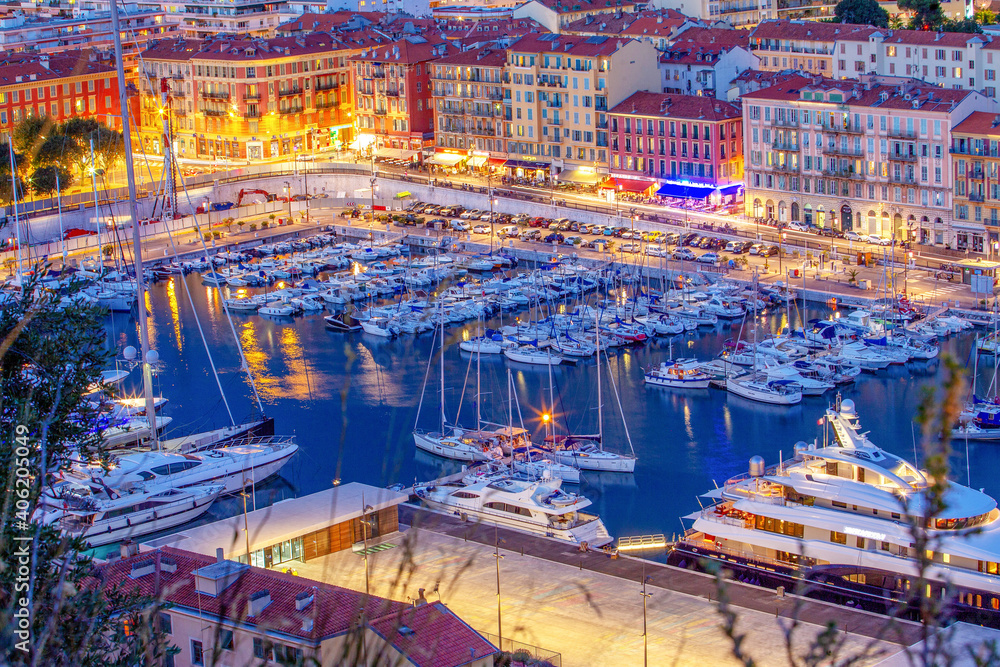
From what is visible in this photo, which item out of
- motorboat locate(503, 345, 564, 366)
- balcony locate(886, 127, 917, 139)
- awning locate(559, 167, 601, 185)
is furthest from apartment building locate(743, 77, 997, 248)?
motorboat locate(503, 345, 564, 366)

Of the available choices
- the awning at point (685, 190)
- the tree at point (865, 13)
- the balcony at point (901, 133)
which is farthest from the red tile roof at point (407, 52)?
the balcony at point (901, 133)

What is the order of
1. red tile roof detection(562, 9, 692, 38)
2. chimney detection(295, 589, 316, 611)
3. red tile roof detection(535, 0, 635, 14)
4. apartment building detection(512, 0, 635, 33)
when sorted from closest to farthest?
chimney detection(295, 589, 316, 611), red tile roof detection(562, 9, 692, 38), apartment building detection(512, 0, 635, 33), red tile roof detection(535, 0, 635, 14)

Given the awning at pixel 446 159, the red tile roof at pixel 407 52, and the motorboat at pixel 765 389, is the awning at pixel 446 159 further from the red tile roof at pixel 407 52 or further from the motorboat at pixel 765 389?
the motorboat at pixel 765 389

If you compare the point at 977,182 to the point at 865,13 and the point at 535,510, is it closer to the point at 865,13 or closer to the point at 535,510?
the point at 535,510

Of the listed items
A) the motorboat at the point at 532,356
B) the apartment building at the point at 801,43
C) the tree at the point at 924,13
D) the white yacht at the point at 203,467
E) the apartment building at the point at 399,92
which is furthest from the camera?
the tree at the point at 924,13

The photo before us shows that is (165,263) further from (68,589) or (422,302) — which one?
(68,589)

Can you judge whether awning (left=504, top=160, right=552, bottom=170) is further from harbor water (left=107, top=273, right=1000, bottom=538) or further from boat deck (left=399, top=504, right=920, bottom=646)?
boat deck (left=399, top=504, right=920, bottom=646)
